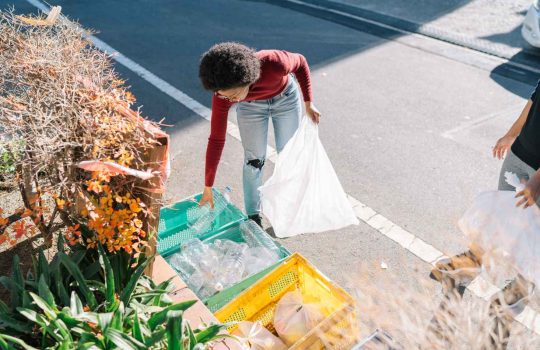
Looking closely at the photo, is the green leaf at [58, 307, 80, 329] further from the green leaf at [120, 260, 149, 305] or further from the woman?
the woman

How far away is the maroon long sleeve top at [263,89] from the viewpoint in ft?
9.79

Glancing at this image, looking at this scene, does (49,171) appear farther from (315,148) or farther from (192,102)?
(192,102)

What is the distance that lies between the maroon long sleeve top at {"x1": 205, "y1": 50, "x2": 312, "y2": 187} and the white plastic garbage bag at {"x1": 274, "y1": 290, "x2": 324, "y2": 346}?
0.88 m

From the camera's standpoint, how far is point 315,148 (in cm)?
339

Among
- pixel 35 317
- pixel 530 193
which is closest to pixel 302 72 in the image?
pixel 530 193

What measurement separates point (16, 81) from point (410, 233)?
3055 mm

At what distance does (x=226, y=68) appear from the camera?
2.68 metres

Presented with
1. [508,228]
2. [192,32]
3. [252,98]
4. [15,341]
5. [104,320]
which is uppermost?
[252,98]

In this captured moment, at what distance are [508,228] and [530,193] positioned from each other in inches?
8.7

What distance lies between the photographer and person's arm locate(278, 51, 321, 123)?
3262 mm

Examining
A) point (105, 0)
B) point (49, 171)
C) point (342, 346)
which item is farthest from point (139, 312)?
point (105, 0)

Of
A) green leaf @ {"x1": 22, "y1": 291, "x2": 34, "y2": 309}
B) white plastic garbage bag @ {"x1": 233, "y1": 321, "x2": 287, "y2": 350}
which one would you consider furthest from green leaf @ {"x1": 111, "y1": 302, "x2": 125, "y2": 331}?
white plastic garbage bag @ {"x1": 233, "y1": 321, "x2": 287, "y2": 350}

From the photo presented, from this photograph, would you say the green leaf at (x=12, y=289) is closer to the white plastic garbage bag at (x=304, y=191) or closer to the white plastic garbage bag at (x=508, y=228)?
the white plastic garbage bag at (x=304, y=191)

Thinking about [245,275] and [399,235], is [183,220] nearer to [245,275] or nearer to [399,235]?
[245,275]
